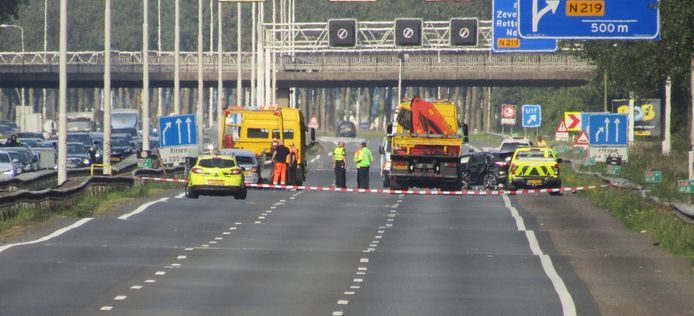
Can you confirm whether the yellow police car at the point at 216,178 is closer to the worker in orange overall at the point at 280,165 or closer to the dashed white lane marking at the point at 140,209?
the dashed white lane marking at the point at 140,209

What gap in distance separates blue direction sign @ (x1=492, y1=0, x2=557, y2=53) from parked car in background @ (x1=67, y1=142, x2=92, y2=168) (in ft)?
60.8

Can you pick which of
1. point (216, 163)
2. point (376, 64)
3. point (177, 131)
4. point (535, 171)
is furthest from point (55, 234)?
point (376, 64)

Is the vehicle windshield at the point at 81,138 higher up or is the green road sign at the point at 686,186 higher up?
the vehicle windshield at the point at 81,138

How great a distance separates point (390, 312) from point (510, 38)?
43.8 metres

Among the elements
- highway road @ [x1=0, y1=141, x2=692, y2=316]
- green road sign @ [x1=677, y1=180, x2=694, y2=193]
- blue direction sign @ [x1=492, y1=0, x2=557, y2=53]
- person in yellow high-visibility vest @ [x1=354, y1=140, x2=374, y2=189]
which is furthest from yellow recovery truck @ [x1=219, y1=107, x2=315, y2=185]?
green road sign @ [x1=677, y1=180, x2=694, y2=193]

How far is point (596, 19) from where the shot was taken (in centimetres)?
3588

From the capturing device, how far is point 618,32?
1409 inches

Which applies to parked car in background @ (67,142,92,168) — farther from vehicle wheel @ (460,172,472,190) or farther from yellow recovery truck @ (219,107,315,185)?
vehicle wheel @ (460,172,472,190)

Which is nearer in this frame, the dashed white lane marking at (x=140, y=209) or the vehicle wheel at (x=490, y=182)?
the dashed white lane marking at (x=140, y=209)

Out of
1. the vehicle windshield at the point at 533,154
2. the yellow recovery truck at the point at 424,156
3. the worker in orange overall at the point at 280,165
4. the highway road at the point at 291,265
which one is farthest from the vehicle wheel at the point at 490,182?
the highway road at the point at 291,265

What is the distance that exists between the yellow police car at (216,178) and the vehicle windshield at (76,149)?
93.6ft

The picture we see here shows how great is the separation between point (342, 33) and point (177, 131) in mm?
28955

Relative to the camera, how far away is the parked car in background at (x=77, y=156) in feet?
227

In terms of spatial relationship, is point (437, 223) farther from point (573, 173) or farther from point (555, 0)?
point (573, 173)
